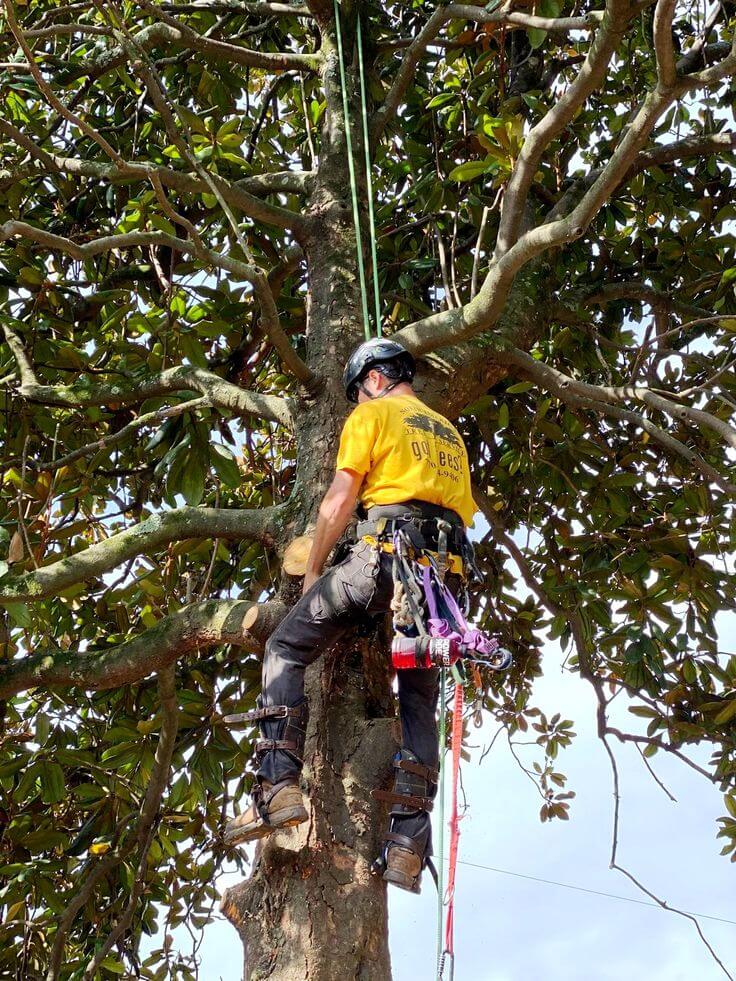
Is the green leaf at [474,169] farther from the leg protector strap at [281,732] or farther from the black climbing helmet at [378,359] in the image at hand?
the leg protector strap at [281,732]

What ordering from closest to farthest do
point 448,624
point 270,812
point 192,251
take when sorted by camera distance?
point 270,812 → point 448,624 → point 192,251

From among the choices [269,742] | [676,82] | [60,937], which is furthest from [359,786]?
[676,82]

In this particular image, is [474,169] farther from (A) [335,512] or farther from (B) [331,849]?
(B) [331,849]

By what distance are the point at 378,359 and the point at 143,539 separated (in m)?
1.01

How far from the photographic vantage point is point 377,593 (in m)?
3.21

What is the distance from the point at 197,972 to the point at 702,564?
2994mm

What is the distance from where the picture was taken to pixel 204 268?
481 centimetres

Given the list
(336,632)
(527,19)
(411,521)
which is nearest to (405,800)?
(336,632)

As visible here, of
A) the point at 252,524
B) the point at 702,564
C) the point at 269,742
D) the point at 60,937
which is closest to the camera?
the point at 269,742

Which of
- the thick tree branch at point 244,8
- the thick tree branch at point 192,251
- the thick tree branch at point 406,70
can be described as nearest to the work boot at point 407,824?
the thick tree branch at point 192,251

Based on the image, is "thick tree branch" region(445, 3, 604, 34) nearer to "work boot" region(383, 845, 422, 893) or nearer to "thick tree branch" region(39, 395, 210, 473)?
"thick tree branch" region(39, 395, 210, 473)

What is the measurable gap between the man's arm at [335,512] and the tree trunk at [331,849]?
13.7 inches

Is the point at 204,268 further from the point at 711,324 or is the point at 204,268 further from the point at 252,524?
the point at 711,324

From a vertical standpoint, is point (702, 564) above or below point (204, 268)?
below
